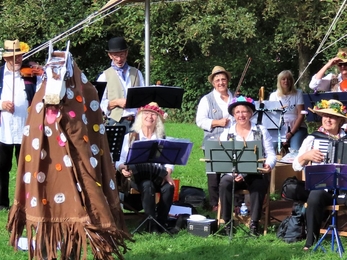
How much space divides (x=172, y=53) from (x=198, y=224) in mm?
13792

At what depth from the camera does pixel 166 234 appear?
23.1 feet

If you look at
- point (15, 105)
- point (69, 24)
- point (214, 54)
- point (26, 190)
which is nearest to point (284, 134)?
point (15, 105)

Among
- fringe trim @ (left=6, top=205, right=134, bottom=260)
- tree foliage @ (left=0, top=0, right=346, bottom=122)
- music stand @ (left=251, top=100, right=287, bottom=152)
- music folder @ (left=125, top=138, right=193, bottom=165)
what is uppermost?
tree foliage @ (left=0, top=0, right=346, bottom=122)

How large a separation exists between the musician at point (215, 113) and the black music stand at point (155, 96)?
0.68 meters

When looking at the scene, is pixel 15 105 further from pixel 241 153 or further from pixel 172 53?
pixel 172 53

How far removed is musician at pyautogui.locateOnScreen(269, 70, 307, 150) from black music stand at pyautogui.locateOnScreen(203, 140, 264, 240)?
8.84 feet

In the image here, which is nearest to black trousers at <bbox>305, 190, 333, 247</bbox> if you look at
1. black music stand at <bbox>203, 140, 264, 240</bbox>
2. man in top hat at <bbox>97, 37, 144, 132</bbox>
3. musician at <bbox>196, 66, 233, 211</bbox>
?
black music stand at <bbox>203, 140, 264, 240</bbox>

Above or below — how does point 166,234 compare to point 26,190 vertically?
below

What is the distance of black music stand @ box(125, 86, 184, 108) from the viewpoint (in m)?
7.32

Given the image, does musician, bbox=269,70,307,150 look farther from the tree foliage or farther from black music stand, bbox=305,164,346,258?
Answer: the tree foliage

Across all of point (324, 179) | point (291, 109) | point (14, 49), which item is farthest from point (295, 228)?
point (14, 49)

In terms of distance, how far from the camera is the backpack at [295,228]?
22.4 feet

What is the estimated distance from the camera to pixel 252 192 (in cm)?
703

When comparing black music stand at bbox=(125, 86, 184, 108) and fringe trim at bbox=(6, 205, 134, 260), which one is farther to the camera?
black music stand at bbox=(125, 86, 184, 108)
